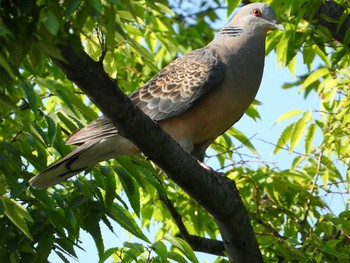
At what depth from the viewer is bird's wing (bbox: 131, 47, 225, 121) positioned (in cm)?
525

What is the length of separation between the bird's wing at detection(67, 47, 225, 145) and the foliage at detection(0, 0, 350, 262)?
0.73 ft

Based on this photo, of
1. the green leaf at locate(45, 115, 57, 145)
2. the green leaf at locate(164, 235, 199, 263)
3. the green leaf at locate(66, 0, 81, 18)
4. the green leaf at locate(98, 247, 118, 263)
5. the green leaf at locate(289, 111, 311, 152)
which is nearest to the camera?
the green leaf at locate(66, 0, 81, 18)

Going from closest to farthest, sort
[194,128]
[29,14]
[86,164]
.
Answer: [29,14] → [86,164] → [194,128]

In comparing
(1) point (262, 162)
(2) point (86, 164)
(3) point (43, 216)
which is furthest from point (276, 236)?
(3) point (43, 216)

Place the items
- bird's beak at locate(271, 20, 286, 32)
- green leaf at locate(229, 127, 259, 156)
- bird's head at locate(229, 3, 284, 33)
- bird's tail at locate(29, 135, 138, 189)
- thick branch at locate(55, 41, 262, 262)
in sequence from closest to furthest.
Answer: thick branch at locate(55, 41, 262, 262) → bird's tail at locate(29, 135, 138, 189) → bird's beak at locate(271, 20, 286, 32) → bird's head at locate(229, 3, 284, 33) → green leaf at locate(229, 127, 259, 156)

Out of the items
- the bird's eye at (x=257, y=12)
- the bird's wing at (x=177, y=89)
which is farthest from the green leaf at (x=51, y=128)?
the bird's eye at (x=257, y=12)

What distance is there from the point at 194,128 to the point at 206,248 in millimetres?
709

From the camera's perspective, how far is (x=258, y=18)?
219 inches

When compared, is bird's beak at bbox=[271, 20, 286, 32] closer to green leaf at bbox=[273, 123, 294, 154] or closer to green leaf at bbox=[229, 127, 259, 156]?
green leaf at bbox=[273, 123, 294, 154]

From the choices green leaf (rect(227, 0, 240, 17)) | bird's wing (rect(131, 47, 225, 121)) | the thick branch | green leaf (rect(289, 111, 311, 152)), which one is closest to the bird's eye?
bird's wing (rect(131, 47, 225, 121))

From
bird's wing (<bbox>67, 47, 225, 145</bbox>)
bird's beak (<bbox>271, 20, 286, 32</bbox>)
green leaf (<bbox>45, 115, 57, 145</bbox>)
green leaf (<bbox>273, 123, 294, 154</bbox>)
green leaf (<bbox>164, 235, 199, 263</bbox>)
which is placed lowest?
green leaf (<bbox>273, 123, 294, 154</bbox>)

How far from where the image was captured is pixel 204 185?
416 cm

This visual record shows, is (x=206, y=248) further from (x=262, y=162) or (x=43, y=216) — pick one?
(x=43, y=216)

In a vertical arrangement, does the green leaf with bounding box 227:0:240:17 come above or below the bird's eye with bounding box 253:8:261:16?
above
